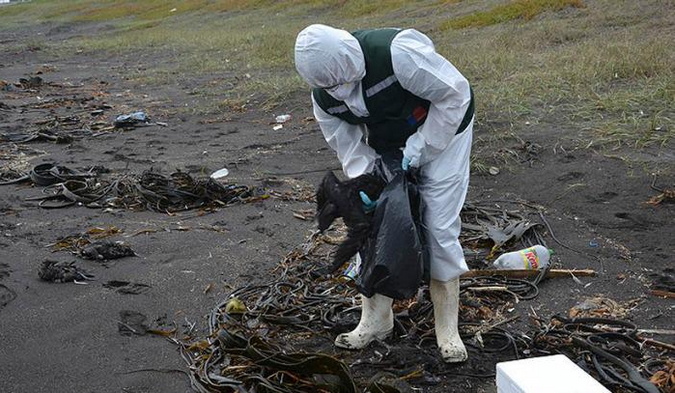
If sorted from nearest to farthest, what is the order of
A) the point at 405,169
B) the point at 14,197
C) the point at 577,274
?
the point at 405,169 < the point at 577,274 < the point at 14,197

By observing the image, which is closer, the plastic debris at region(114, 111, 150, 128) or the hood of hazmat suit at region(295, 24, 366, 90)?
the hood of hazmat suit at region(295, 24, 366, 90)

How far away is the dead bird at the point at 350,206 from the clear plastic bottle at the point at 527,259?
1.41 meters

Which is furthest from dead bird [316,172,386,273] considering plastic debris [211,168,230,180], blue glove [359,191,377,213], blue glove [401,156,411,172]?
plastic debris [211,168,230,180]

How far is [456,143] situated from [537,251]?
1.50 m

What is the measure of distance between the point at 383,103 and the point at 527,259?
172 cm

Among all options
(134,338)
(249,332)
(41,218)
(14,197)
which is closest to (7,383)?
(134,338)

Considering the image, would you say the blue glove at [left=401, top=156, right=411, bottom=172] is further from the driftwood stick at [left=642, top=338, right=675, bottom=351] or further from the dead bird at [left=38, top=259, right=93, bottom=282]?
the dead bird at [left=38, top=259, right=93, bottom=282]

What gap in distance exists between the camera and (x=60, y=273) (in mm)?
4723

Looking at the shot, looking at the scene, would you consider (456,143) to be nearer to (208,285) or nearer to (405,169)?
(405,169)

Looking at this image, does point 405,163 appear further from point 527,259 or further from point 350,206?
point 527,259

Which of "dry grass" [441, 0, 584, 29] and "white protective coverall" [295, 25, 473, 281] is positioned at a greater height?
"white protective coverall" [295, 25, 473, 281]

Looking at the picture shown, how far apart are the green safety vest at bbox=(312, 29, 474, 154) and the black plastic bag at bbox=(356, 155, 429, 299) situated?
0.70 ft

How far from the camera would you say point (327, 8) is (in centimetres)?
3031

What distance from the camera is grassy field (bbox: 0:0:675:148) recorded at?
308 inches
